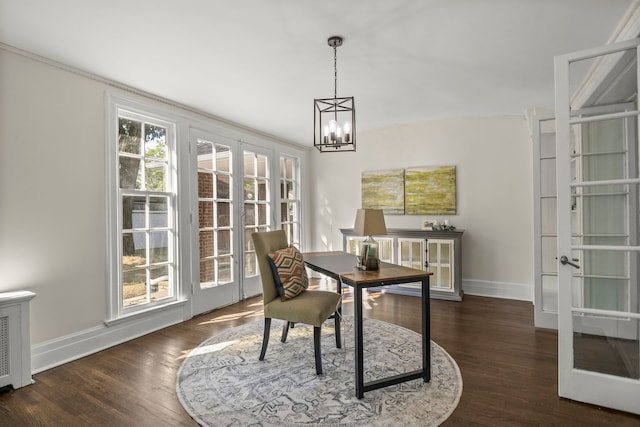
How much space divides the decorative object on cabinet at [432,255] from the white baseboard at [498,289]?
0.79ft

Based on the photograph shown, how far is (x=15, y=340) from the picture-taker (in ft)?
7.83

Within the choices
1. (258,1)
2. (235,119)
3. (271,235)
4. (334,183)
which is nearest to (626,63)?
(258,1)

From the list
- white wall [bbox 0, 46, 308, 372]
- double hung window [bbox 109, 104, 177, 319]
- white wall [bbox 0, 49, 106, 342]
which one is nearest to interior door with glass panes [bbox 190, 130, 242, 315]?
double hung window [bbox 109, 104, 177, 319]

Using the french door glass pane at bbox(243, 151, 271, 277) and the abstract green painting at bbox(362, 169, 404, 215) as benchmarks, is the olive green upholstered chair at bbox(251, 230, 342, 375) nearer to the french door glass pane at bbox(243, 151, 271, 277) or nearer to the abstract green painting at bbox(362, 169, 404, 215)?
the french door glass pane at bbox(243, 151, 271, 277)

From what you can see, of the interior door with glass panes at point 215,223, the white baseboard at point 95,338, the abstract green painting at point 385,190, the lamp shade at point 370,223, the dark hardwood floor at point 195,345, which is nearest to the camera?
the dark hardwood floor at point 195,345

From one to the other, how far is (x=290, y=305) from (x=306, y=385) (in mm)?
576

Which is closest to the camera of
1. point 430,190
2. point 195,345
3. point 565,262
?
point 565,262

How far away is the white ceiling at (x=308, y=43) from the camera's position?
7.10 ft

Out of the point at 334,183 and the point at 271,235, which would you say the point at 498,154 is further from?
the point at 271,235

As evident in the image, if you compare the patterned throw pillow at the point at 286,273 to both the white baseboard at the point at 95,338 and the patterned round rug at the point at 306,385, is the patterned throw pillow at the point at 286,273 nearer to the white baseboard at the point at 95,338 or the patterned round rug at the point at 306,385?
the patterned round rug at the point at 306,385

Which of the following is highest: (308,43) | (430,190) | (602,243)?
(308,43)

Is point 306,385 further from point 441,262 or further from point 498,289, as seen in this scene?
point 498,289

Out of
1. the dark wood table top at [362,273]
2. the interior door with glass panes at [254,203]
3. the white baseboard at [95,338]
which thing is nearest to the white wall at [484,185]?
the interior door with glass panes at [254,203]

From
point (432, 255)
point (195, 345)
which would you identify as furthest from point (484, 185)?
point (195, 345)
